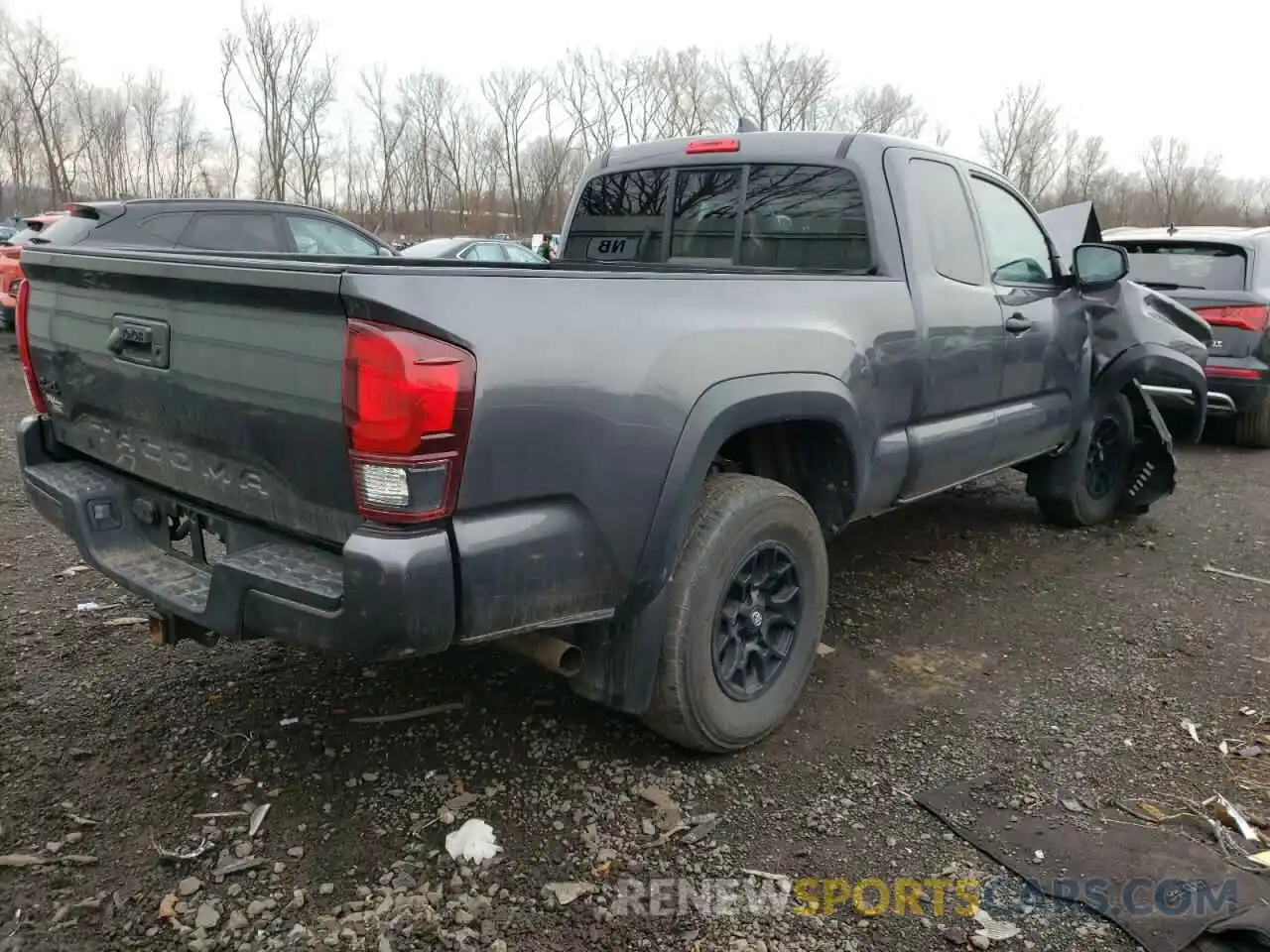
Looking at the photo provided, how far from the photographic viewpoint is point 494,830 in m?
2.64

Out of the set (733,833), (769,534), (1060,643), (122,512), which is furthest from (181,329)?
(1060,643)

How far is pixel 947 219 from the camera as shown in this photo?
3.98 meters

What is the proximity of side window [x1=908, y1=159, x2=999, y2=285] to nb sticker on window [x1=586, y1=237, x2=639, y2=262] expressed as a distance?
125 centimetres

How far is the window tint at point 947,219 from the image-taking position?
382cm

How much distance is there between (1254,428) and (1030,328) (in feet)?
15.6

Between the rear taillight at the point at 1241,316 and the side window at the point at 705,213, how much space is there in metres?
5.43

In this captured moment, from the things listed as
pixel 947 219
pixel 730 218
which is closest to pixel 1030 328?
pixel 947 219

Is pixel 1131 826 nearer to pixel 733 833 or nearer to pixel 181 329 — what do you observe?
pixel 733 833

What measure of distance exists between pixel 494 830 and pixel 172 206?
325 inches

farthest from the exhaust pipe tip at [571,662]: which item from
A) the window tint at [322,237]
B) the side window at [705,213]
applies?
the window tint at [322,237]

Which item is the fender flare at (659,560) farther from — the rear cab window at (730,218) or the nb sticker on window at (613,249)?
the nb sticker on window at (613,249)

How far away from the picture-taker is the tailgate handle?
99.4 inches

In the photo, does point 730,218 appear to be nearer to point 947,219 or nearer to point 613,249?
point 613,249

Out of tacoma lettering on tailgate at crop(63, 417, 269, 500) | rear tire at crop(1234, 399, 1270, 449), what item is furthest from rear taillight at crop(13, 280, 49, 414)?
rear tire at crop(1234, 399, 1270, 449)
